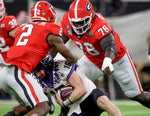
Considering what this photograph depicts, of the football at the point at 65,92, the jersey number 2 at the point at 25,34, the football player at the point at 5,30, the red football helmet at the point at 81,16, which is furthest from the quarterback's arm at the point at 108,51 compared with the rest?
the football player at the point at 5,30

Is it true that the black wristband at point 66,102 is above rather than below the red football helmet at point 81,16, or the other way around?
below

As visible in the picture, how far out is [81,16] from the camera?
13.4 feet

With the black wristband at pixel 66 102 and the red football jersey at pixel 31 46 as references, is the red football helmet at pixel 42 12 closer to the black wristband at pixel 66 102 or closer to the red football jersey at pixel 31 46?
the red football jersey at pixel 31 46

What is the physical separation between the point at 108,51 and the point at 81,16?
54 cm

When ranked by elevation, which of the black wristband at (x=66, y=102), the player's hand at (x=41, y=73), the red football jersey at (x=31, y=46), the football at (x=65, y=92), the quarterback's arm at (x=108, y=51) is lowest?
the black wristband at (x=66, y=102)

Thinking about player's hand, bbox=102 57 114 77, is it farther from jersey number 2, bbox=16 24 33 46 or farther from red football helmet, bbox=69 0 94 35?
jersey number 2, bbox=16 24 33 46

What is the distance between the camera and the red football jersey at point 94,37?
415cm

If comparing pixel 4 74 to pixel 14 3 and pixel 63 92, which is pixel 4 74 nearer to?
pixel 63 92

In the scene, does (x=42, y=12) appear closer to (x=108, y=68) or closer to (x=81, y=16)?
(x=81, y=16)

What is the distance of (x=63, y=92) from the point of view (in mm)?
3754

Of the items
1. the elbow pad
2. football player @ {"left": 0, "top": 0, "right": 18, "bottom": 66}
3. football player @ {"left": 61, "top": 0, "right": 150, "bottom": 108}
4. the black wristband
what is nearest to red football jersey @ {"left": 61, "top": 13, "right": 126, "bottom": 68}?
football player @ {"left": 61, "top": 0, "right": 150, "bottom": 108}

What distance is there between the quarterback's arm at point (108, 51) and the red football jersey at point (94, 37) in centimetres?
7

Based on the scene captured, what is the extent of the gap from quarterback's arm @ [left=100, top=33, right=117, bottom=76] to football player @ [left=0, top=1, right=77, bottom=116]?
337 mm

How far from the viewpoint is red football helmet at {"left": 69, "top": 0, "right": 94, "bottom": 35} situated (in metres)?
4.09
